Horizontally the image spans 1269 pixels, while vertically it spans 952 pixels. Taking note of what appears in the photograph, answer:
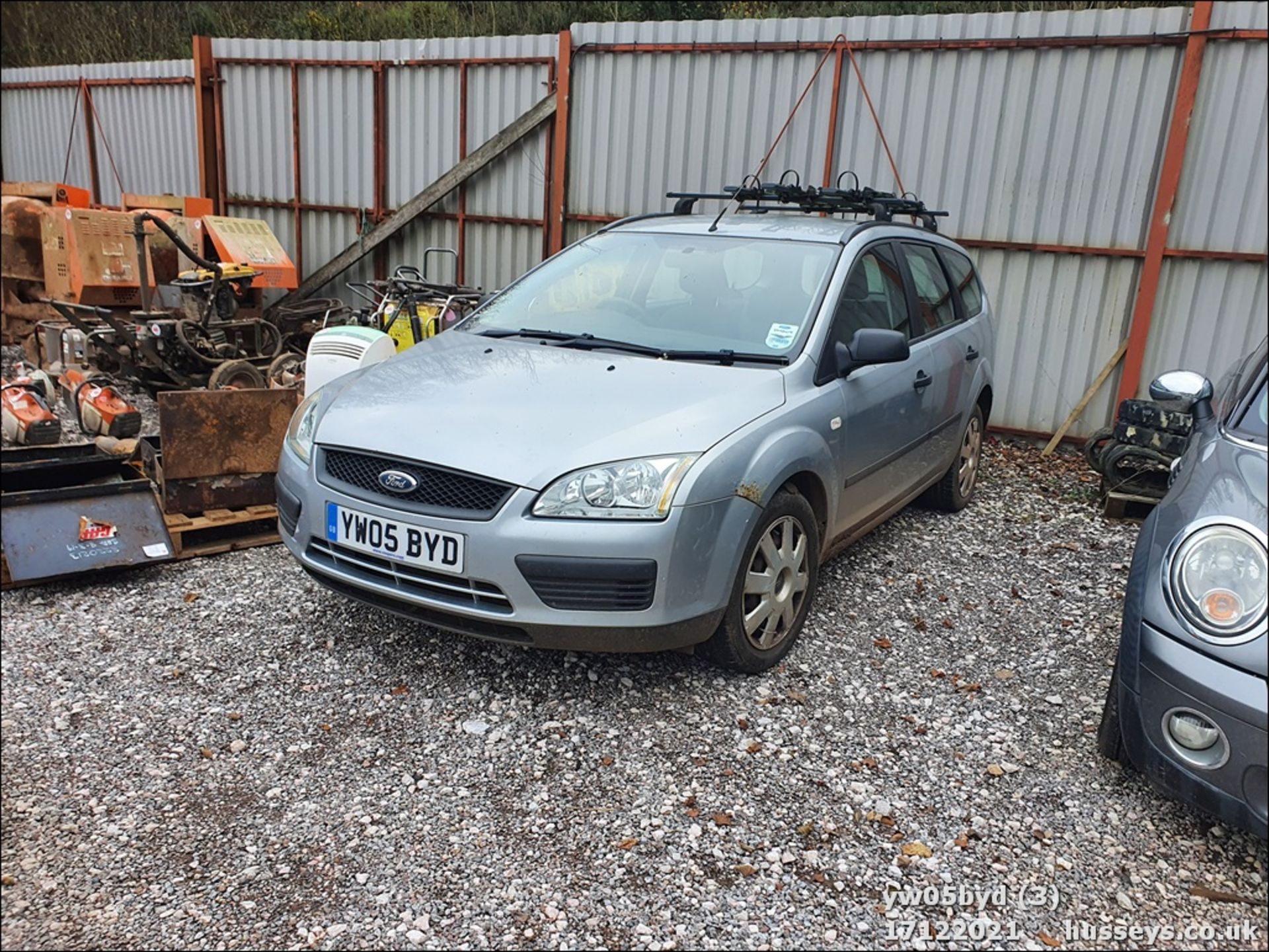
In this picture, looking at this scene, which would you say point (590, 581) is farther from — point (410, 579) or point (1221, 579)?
point (1221, 579)

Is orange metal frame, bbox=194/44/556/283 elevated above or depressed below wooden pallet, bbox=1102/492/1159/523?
above

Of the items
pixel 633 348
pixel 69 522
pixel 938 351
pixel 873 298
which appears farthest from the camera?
pixel 938 351

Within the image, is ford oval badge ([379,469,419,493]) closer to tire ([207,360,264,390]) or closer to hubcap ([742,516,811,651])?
hubcap ([742,516,811,651])

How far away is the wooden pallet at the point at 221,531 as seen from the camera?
14.0 ft

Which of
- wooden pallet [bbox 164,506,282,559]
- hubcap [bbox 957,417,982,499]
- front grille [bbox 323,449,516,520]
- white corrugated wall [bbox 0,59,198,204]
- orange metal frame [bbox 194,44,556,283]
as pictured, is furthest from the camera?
white corrugated wall [bbox 0,59,198,204]

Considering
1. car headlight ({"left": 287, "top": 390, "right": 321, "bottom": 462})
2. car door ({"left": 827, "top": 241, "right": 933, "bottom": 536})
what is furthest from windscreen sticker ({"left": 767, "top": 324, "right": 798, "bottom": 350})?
car headlight ({"left": 287, "top": 390, "right": 321, "bottom": 462})

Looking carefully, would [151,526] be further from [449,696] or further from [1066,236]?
[1066,236]

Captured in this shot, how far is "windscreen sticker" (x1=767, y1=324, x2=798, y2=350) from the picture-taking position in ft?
11.9

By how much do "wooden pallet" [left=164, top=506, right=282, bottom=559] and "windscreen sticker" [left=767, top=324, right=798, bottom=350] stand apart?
238cm

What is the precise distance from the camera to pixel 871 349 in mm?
3588

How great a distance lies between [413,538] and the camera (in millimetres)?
3037

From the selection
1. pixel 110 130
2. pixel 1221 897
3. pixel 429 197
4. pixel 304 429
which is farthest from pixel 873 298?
pixel 110 130

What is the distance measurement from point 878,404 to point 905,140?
160 inches

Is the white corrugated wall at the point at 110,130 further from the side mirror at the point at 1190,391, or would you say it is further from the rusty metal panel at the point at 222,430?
the side mirror at the point at 1190,391
